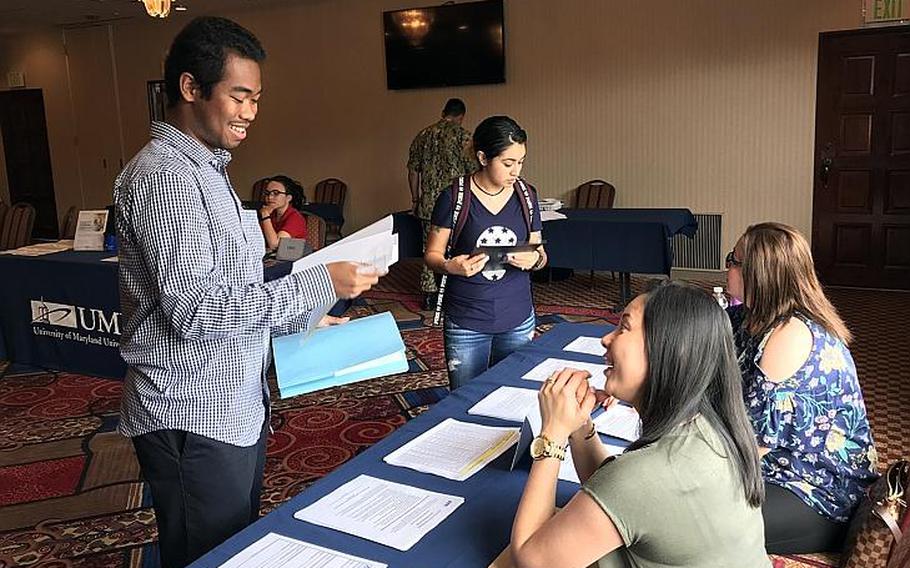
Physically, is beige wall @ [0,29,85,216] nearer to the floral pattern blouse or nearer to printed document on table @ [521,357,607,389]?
printed document on table @ [521,357,607,389]

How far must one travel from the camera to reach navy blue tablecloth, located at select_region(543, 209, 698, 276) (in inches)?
226

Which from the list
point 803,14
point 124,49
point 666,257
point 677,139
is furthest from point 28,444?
point 124,49

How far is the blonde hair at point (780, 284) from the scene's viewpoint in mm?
1995

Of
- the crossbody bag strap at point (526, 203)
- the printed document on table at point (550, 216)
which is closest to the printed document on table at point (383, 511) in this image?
the crossbody bag strap at point (526, 203)

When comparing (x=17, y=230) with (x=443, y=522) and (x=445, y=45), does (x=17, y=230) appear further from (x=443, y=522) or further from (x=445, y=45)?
(x=443, y=522)

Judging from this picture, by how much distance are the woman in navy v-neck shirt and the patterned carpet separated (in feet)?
3.25

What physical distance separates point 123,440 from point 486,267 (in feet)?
7.38

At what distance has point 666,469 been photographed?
3.97ft

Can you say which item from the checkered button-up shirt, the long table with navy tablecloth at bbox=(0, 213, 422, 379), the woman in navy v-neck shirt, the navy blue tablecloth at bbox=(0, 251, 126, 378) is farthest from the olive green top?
the navy blue tablecloth at bbox=(0, 251, 126, 378)

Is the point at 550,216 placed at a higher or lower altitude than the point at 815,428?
higher

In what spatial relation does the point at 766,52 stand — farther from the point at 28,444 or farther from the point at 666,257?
the point at 28,444

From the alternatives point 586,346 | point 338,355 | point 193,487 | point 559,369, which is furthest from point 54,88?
point 193,487

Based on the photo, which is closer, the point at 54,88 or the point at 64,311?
the point at 64,311

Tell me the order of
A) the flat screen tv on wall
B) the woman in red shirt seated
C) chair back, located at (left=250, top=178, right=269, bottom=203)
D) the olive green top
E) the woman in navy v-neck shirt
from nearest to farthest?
1. the olive green top
2. the woman in navy v-neck shirt
3. the woman in red shirt seated
4. the flat screen tv on wall
5. chair back, located at (left=250, top=178, right=269, bottom=203)
